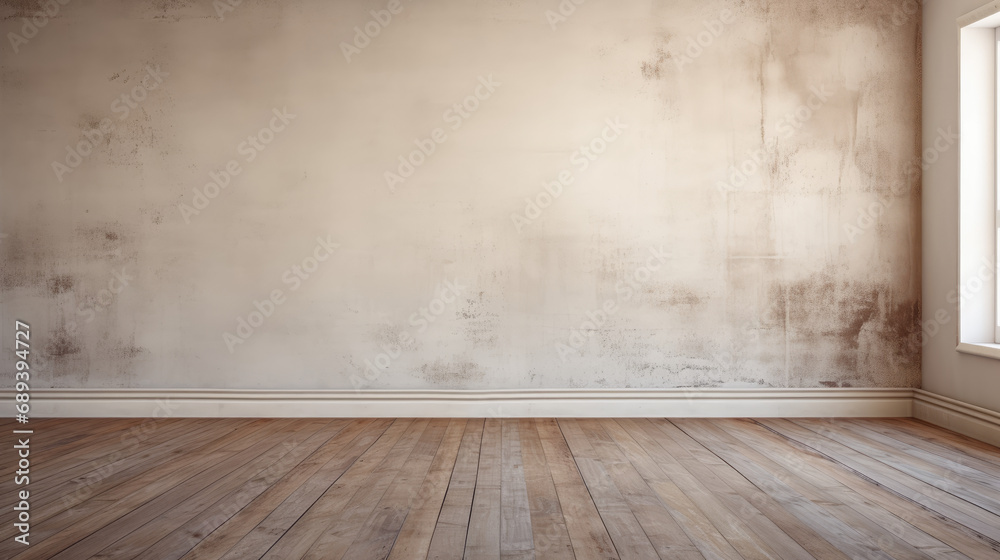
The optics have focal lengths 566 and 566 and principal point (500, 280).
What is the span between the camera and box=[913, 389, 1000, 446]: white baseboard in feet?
10.4

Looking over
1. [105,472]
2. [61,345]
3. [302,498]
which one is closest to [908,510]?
[302,498]

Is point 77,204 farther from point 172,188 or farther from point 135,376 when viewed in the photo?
point 135,376

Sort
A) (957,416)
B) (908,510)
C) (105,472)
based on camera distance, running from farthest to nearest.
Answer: (957,416)
(105,472)
(908,510)

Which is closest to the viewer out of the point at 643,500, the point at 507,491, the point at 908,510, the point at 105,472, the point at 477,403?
the point at 908,510

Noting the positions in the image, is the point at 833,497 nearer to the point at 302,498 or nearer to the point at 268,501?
the point at 302,498

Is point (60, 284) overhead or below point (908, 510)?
overhead

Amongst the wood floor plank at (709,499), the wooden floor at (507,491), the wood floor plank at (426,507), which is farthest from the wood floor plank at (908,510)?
the wood floor plank at (426,507)

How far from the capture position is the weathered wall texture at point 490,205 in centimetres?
385

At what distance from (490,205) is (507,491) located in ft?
6.67

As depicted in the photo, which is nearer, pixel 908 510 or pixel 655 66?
pixel 908 510

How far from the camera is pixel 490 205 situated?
386 cm

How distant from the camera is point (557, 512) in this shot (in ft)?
7.03

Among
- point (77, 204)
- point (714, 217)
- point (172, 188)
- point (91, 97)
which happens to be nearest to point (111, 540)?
point (172, 188)

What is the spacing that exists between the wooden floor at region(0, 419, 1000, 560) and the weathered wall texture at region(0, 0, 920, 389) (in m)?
0.52
